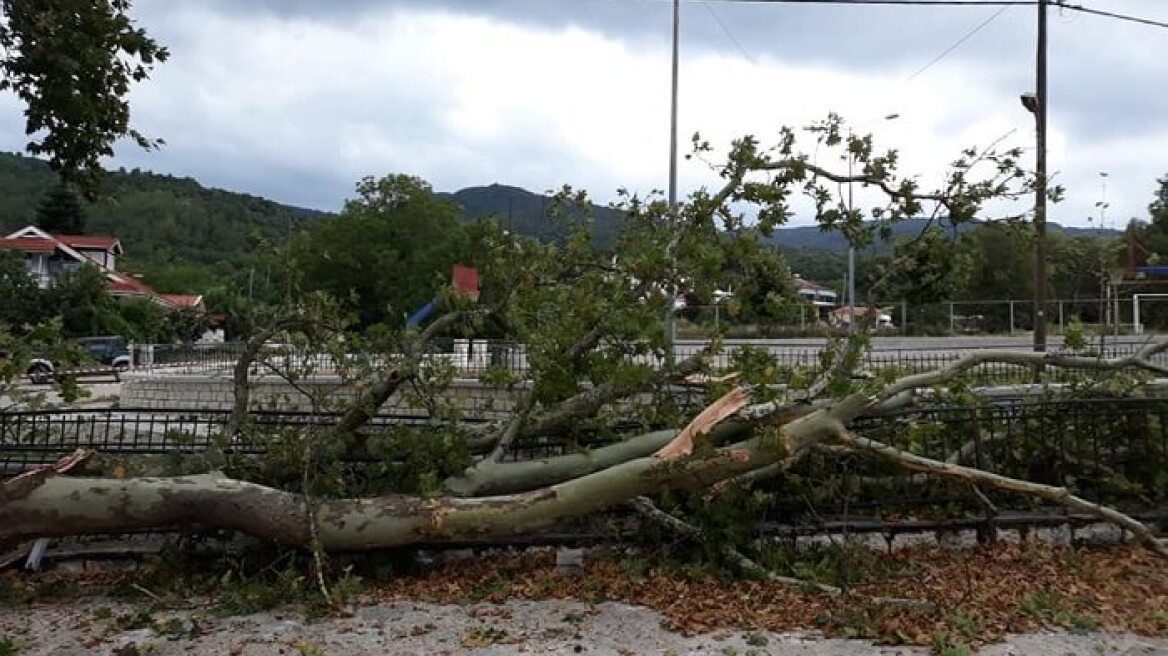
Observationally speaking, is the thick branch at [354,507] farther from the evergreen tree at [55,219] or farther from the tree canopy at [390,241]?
the evergreen tree at [55,219]

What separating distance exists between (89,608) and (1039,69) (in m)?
16.7

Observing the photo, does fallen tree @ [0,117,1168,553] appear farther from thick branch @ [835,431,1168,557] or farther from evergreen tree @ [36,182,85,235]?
evergreen tree @ [36,182,85,235]

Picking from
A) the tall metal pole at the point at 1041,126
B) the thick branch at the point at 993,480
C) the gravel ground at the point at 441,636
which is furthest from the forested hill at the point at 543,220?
the tall metal pole at the point at 1041,126

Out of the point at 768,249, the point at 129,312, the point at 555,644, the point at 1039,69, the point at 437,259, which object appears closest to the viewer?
the point at 555,644

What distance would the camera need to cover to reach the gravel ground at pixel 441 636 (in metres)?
3.88

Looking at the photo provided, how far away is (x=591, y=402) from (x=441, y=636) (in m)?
1.96

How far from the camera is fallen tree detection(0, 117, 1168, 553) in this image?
15.4ft

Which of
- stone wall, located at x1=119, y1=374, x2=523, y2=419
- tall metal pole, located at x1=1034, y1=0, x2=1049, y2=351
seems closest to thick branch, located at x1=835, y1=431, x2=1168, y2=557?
stone wall, located at x1=119, y1=374, x2=523, y2=419

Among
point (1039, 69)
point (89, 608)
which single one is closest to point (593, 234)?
point (89, 608)

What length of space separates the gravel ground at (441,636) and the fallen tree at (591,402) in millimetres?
440

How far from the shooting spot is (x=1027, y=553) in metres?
5.40

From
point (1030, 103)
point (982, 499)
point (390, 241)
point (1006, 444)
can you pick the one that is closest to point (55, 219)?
point (390, 241)

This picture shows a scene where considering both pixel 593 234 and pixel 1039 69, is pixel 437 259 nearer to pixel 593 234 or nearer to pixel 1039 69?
pixel 1039 69

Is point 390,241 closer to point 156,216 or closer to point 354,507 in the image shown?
point 354,507
